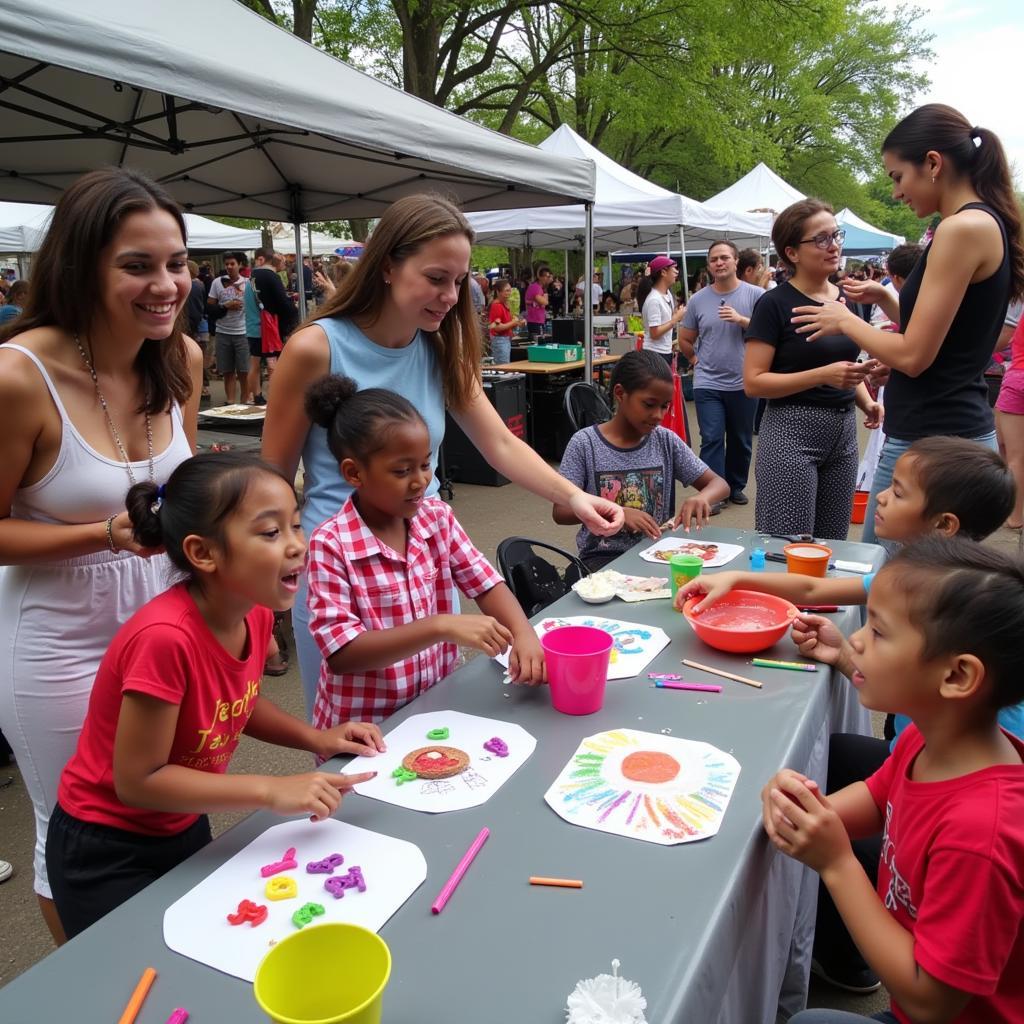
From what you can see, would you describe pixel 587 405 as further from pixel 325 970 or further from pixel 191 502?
pixel 325 970

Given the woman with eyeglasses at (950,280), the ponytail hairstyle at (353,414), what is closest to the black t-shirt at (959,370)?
the woman with eyeglasses at (950,280)

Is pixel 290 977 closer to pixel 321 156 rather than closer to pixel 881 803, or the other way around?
pixel 881 803

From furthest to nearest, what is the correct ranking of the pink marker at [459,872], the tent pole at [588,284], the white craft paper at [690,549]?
the tent pole at [588,284] → the white craft paper at [690,549] → the pink marker at [459,872]

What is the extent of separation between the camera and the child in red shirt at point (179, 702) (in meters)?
1.25

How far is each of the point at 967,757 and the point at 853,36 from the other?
34260mm

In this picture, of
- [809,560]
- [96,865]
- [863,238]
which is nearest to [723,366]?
[809,560]

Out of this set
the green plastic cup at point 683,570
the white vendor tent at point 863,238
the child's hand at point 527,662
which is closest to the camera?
the child's hand at point 527,662

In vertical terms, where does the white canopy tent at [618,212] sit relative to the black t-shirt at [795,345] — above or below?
above

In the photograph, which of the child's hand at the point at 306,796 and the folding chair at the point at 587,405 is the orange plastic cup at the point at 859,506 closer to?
the folding chair at the point at 587,405

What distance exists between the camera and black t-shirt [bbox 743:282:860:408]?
299 centimetres

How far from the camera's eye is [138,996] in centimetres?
94

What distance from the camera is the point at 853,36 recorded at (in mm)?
28031

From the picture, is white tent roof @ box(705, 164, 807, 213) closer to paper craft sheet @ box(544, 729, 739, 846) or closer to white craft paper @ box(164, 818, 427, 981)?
paper craft sheet @ box(544, 729, 739, 846)

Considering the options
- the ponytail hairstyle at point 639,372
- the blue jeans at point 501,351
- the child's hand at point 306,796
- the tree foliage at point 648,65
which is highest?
the tree foliage at point 648,65
